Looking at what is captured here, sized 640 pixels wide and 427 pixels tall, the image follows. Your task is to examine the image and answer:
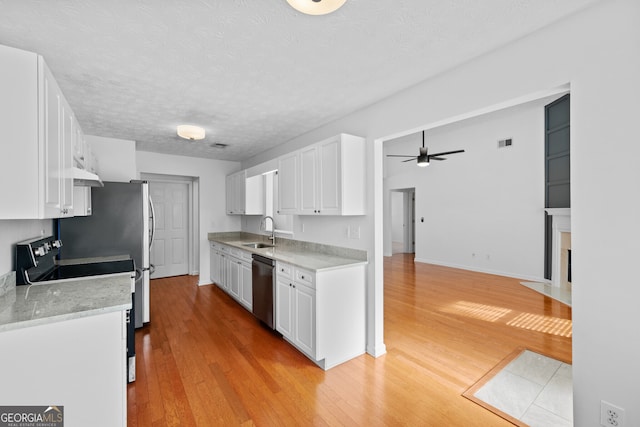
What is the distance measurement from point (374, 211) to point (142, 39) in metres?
2.25

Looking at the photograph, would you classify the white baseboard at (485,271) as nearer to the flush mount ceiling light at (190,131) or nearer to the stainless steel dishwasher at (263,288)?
the stainless steel dishwasher at (263,288)

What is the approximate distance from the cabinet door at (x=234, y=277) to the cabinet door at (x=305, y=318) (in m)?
1.64

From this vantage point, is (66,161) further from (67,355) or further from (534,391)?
(534,391)

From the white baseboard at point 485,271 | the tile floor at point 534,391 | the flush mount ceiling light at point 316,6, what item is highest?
the flush mount ceiling light at point 316,6

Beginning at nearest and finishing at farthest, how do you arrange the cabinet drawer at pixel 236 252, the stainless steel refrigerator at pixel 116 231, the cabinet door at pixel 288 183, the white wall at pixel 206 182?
the stainless steel refrigerator at pixel 116 231
the cabinet door at pixel 288 183
the cabinet drawer at pixel 236 252
the white wall at pixel 206 182

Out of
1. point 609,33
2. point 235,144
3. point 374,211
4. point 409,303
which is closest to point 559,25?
point 609,33

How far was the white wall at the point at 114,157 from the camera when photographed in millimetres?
→ 3861

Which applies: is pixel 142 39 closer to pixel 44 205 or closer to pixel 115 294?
pixel 44 205

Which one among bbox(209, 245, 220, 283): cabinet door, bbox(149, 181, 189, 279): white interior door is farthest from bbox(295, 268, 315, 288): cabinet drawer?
bbox(149, 181, 189, 279): white interior door

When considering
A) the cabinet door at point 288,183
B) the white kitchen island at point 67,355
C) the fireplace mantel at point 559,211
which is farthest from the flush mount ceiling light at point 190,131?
the fireplace mantel at point 559,211

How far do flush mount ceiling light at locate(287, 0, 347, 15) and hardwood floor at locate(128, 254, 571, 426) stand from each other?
2.51m

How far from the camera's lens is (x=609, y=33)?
1421 mm

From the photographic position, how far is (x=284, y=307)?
2.97 meters

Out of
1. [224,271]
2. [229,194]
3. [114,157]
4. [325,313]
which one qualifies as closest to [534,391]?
[325,313]
